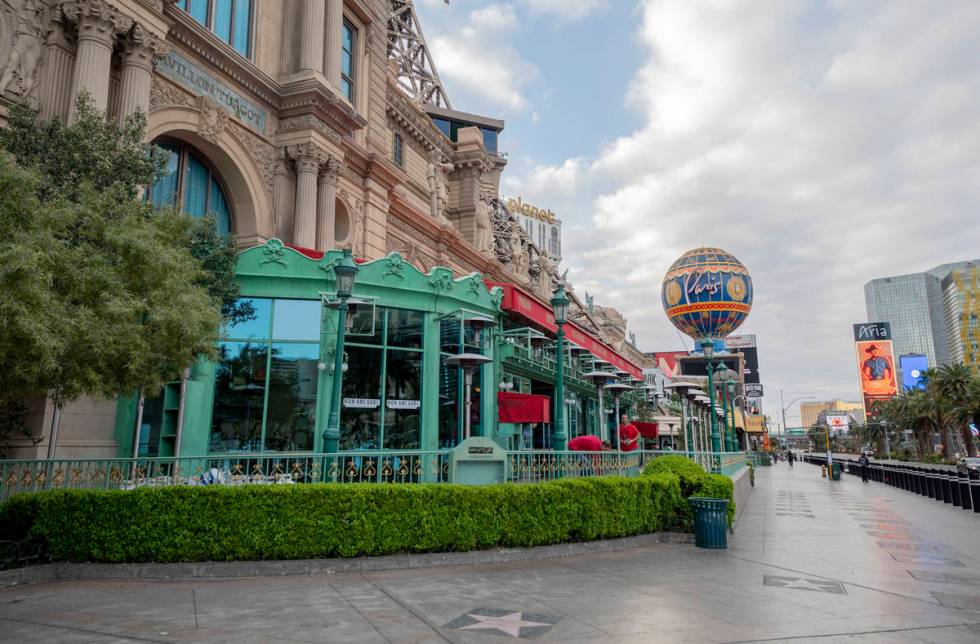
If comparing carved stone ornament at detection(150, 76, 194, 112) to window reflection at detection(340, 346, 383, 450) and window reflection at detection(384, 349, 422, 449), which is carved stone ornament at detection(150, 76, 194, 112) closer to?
window reflection at detection(340, 346, 383, 450)

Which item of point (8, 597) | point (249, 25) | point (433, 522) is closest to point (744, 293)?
point (249, 25)

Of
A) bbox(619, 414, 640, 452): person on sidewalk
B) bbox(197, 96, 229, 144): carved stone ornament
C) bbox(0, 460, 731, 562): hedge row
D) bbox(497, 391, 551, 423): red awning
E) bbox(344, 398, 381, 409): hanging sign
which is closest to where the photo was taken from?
bbox(0, 460, 731, 562): hedge row

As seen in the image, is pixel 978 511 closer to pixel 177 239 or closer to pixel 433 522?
pixel 433 522

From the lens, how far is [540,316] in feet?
75.7

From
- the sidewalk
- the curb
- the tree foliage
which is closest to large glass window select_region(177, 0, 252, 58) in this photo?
the tree foliage

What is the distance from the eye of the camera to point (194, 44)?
62.8ft

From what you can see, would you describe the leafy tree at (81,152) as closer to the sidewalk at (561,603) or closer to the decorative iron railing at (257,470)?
the decorative iron railing at (257,470)

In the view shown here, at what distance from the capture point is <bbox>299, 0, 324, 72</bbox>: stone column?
76.8ft

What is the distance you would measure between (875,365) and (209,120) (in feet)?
501

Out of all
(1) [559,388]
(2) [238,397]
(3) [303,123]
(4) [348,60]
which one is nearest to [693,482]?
(1) [559,388]

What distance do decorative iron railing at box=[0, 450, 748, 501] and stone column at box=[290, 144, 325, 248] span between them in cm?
1032

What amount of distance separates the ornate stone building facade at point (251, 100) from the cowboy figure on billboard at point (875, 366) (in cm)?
13295

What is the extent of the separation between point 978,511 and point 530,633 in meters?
22.3

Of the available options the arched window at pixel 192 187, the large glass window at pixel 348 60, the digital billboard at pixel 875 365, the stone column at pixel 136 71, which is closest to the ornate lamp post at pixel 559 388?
the arched window at pixel 192 187
